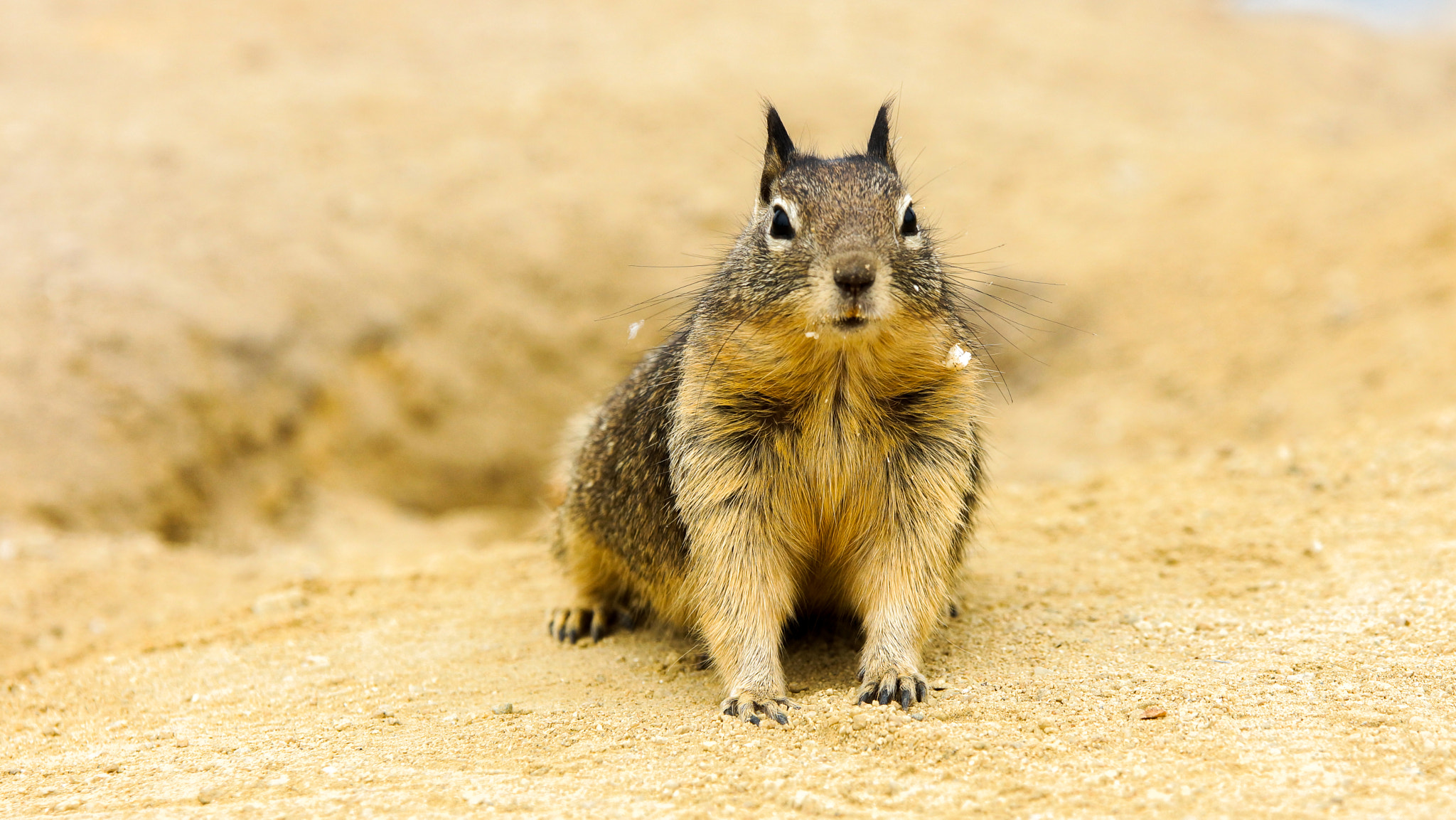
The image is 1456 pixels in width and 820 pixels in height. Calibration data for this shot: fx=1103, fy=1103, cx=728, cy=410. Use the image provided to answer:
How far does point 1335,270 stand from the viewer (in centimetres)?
923

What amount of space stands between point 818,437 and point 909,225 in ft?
2.90

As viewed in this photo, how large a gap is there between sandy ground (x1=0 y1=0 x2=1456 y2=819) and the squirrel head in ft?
4.48

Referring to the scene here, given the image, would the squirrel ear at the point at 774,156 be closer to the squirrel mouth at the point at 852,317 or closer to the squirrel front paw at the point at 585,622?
the squirrel mouth at the point at 852,317

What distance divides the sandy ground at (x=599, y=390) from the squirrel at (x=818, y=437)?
333 mm

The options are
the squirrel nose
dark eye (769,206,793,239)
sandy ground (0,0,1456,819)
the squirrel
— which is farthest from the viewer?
dark eye (769,206,793,239)

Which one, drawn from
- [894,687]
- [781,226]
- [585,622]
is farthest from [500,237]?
[894,687]

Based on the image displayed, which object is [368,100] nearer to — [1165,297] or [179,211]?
[179,211]

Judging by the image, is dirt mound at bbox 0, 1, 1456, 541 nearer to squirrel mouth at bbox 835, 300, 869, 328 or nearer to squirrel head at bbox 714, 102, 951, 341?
squirrel head at bbox 714, 102, 951, 341

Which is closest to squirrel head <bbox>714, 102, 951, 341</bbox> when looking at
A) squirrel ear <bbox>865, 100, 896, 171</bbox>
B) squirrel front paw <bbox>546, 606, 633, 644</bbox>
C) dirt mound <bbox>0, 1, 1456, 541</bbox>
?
squirrel ear <bbox>865, 100, 896, 171</bbox>

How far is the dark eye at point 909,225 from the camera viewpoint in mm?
4160

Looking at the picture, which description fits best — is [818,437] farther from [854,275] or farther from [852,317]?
[854,275]

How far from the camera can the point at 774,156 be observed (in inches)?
175

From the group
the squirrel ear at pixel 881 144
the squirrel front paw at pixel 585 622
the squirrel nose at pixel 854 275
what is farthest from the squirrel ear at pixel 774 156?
the squirrel front paw at pixel 585 622

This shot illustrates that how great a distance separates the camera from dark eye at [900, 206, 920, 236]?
Result: 13.6 feet
